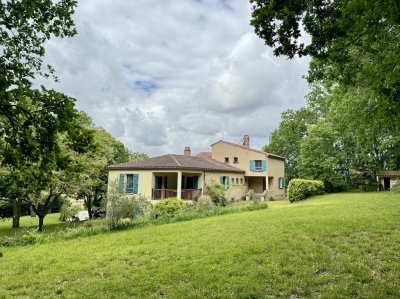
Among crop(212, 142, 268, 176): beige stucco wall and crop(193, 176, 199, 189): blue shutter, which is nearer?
crop(193, 176, 199, 189): blue shutter

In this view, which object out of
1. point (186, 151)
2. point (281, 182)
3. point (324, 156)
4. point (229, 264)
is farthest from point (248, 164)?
point (229, 264)

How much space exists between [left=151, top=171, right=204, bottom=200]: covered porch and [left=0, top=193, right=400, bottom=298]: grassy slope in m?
12.2

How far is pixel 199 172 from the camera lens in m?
23.4

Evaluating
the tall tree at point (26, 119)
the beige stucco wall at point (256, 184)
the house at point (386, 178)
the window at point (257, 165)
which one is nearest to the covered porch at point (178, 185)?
the window at point (257, 165)

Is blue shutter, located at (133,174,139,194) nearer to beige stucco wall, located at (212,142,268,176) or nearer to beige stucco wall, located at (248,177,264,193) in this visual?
beige stucco wall, located at (212,142,268,176)

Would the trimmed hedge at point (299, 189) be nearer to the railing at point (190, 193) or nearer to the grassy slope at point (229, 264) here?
the railing at point (190, 193)

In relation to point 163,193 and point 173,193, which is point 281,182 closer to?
point 173,193

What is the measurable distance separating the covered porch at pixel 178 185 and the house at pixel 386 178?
15692mm

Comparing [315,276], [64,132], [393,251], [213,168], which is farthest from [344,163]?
[64,132]

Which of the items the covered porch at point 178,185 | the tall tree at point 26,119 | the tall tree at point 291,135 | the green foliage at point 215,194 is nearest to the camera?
the tall tree at point 26,119

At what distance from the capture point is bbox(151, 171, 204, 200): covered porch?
21500 mm

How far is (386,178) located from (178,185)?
18609 mm

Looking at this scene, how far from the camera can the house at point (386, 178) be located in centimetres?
2342

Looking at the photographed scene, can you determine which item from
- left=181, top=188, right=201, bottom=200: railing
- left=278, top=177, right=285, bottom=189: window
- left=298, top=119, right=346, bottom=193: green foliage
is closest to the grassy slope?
left=181, top=188, right=201, bottom=200: railing
